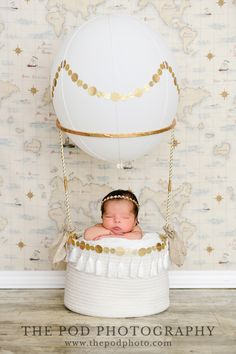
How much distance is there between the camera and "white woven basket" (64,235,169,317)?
3035 mm

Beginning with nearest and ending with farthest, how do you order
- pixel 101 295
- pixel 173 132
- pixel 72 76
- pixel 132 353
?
pixel 132 353, pixel 72 76, pixel 101 295, pixel 173 132

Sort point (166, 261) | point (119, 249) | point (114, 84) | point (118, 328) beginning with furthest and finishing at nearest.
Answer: point (166, 261) < point (119, 249) < point (118, 328) < point (114, 84)

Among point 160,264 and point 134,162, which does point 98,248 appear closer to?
point 160,264

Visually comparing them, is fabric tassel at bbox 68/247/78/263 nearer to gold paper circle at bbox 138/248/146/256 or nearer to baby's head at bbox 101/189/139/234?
baby's head at bbox 101/189/139/234

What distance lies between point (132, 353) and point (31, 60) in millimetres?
1429

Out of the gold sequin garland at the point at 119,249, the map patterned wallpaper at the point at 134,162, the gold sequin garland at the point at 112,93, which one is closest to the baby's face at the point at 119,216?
the gold sequin garland at the point at 119,249

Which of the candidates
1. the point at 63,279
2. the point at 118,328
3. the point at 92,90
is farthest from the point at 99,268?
the point at 92,90

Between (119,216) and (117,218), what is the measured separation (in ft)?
0.04

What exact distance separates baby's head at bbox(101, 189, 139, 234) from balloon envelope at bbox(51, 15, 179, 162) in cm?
24

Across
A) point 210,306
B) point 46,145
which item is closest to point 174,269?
point 210,306

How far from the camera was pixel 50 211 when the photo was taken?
350 cm

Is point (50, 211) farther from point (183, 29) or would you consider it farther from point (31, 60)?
point (183, 29)

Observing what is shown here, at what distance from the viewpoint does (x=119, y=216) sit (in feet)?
10.2

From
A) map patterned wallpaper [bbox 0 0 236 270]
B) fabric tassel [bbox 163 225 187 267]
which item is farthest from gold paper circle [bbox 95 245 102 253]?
map patterned wallpaper [bbox 0 0 236 270]
